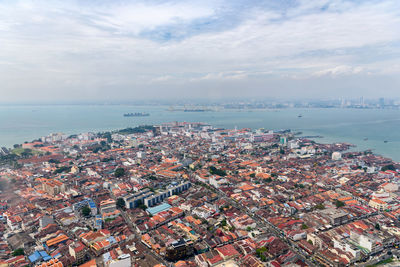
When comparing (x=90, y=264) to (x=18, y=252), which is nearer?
(x=90, y=264)

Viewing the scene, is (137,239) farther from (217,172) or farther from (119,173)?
(217,172)

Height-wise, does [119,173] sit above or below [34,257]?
above

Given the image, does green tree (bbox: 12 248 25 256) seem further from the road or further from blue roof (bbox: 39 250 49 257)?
the road

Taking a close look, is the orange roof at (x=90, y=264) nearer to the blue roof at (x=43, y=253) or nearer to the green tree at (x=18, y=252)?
the blue roof at (x=43, y=253)

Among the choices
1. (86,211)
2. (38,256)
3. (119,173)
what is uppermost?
(119,173)

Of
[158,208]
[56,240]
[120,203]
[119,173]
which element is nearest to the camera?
[56,240]

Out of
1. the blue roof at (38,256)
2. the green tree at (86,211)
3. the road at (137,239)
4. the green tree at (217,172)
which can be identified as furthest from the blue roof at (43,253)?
the green tree at (217,172)

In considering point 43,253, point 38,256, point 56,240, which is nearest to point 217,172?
point 56,240

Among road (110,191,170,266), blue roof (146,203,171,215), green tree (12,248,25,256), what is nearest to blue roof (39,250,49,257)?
green tree (12,248,25,256)

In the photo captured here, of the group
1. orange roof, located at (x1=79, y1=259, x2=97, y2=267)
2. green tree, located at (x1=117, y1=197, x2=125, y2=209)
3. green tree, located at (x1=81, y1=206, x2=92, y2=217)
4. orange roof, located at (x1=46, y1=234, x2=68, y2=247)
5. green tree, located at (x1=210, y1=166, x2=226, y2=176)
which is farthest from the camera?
green tree, located at (x1=210, y1=166, x2=226, y2=176)

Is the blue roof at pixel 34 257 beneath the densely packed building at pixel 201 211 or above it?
beneath

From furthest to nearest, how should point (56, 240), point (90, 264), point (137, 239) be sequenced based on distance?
point (137, 239) < point (56, 240) < point (90, 264)
